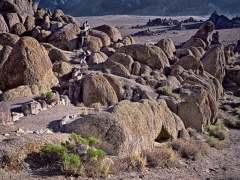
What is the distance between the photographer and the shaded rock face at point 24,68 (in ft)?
45.6

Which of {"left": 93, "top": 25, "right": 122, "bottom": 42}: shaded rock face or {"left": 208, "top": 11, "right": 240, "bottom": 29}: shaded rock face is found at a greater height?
{"left": 208, "top": 11, "right": 240, "bottom": 29}: shaded rock face

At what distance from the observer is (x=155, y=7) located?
14312cm

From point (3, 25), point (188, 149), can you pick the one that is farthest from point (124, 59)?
point (3, 25)

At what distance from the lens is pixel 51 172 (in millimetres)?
7125

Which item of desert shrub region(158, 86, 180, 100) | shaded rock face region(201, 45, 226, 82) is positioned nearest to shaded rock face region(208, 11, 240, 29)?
shaded rock face region(201, 45, 226, 82)

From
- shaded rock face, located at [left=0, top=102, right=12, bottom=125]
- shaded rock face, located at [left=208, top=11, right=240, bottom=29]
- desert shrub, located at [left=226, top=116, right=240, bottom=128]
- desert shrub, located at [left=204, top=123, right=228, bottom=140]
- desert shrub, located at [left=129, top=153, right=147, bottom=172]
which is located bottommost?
desert shrub, located at [left=226, top=116, right=240, bottom=128]

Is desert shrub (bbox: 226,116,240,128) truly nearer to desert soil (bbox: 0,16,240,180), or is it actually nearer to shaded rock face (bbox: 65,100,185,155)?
desert soil (bbox: 0,16,240,180)

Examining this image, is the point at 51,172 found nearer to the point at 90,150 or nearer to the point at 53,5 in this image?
the point at 90,150

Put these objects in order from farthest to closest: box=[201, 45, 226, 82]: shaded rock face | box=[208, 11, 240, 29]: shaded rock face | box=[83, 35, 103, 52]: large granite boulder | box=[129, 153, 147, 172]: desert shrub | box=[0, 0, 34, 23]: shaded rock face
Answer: box=[208, 11, 240, 29]: shaded rock face, box=[0, 0, 34, 23]: shaded rock face, box=[83, 35, 103, 52]: large granite boulder, box=[201, 45, 226, 82]: shaded rock face, box=[129, 153, 147, 172]: desert shrub

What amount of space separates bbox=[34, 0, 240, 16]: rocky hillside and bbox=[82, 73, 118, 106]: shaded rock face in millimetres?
126739

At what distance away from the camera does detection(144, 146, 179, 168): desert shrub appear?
353 inches

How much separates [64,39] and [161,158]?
20.1m

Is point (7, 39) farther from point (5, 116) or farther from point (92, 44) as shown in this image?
point (5, 116)

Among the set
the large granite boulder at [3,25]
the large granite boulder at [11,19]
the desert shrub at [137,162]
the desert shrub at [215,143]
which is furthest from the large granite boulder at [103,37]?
the desert shrub at [137,162]
